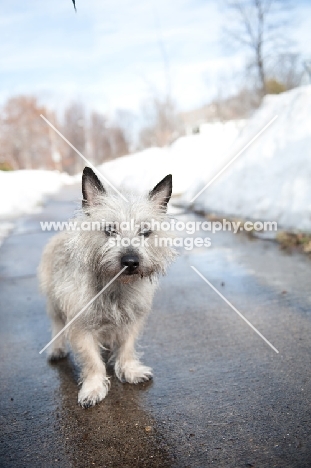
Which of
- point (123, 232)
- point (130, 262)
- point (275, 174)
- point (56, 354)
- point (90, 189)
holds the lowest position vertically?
point (275, 174)

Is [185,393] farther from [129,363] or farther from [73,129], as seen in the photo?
[73,129]

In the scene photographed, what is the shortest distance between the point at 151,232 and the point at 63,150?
75418mm

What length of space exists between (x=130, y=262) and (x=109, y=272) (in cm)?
21

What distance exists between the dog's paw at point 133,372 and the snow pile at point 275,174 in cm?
557

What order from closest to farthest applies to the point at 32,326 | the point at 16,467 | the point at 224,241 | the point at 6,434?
the point at 16,467 < the point at 6,434 < the point at 32,326 < the point at 224,241

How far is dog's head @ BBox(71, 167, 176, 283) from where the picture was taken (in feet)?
11.0

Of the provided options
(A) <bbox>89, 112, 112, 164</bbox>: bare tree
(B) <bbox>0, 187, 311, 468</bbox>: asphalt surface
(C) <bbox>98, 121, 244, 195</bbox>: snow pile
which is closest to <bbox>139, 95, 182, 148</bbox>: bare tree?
(C) <bbox>98, 121, 244, 195</bbox>: snow pile

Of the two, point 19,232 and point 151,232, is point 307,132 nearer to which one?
point 19,232

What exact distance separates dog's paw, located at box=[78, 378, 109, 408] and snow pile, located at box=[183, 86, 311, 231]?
19.6ft

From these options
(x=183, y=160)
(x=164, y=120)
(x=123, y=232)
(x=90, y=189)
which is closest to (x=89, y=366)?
(x=123, y=232)

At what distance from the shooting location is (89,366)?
3758mm

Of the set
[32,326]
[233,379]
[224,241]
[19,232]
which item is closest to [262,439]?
[233,379]

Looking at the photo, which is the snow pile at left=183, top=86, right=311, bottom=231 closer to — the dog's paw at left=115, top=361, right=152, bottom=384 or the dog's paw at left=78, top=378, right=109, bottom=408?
the dog's paw at left=115, top=361, right=152, bottom=384

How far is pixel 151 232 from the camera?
11.7 feet
